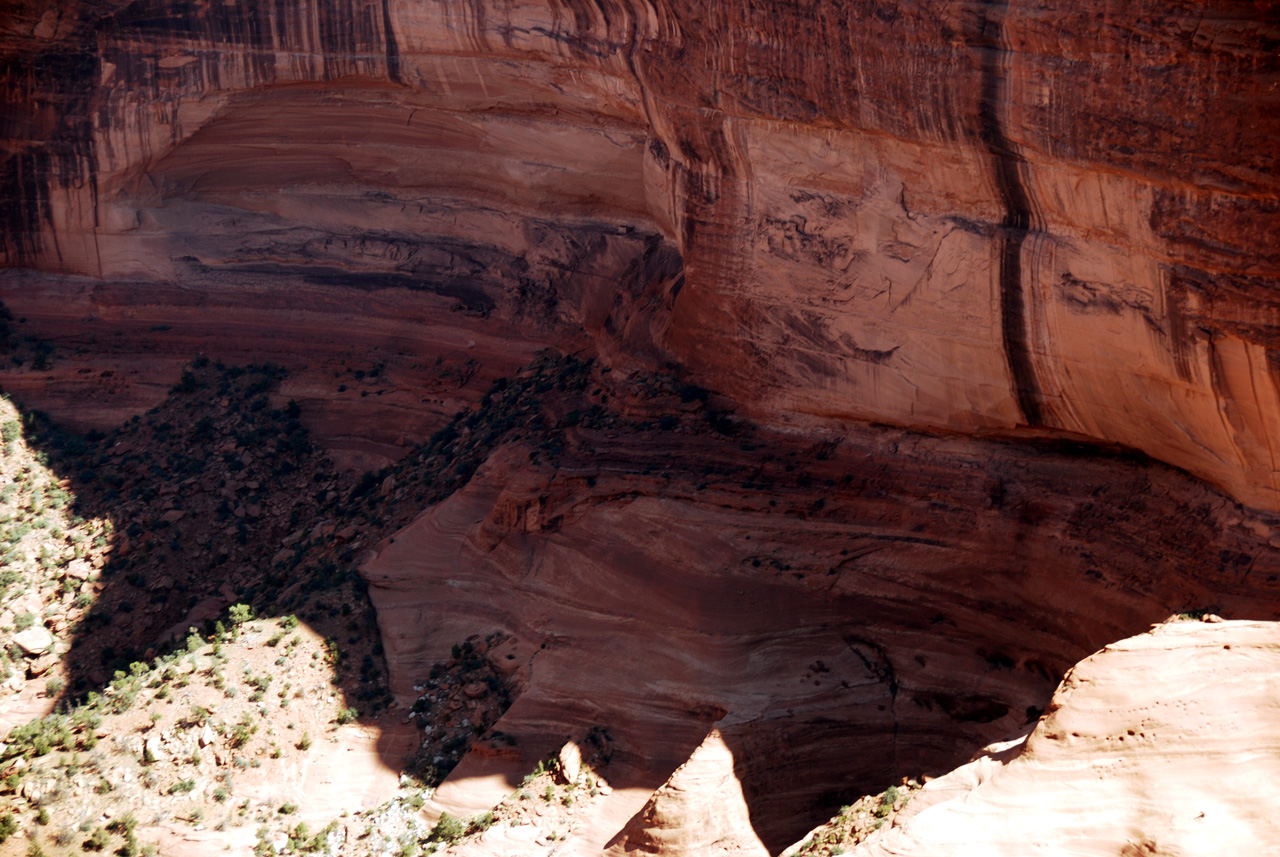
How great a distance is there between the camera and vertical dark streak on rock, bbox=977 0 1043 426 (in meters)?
15.2

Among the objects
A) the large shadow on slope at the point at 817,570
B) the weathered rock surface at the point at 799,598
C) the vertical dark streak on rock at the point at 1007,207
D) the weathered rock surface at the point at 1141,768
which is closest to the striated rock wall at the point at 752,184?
the vertical dark streak on rock at the point at 1007,207

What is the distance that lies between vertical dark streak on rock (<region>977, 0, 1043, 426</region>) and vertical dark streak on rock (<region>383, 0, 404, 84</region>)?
16.1 m

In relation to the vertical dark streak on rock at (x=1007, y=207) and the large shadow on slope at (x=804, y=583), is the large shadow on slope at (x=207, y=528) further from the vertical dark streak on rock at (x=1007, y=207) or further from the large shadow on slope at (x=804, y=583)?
the vertical dark streak on rock at (x=1007, y=207)

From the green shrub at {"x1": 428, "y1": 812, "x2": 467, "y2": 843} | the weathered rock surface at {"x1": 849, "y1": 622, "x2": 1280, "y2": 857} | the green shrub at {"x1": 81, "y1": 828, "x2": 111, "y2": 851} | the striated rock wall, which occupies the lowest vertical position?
the green shrub at {"x1": 81, "y1": 828, "x2": 111, "y2": 851}

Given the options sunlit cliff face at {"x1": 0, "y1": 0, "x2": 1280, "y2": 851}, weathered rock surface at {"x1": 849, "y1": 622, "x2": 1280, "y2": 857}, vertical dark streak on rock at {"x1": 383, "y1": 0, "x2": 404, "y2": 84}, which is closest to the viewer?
weathered rock surface at {"x1": 849, "y1": 622, "x2": 1280, "y2": 857}

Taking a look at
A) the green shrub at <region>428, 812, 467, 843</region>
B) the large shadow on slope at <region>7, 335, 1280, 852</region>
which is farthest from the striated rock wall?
the green shrub at <region>428, 812, 467, 843</region>

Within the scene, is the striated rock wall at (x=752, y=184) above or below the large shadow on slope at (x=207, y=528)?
above

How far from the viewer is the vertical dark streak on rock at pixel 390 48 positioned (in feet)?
88.0

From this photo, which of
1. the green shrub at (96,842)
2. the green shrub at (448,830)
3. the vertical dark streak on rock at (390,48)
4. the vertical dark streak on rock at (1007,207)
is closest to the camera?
the vertical dark streak on rock at (1007,207)

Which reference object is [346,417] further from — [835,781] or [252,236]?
[835,781]

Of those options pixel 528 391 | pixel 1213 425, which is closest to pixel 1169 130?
pixel 1213 425

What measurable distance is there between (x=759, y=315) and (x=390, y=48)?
40.5 ft

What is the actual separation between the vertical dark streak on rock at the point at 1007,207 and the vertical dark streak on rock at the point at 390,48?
16061mm

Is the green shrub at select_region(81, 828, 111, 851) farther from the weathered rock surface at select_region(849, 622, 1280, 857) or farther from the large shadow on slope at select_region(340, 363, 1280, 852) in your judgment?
the weathered rock surface at select_region(849, 622, 1280, 857)
